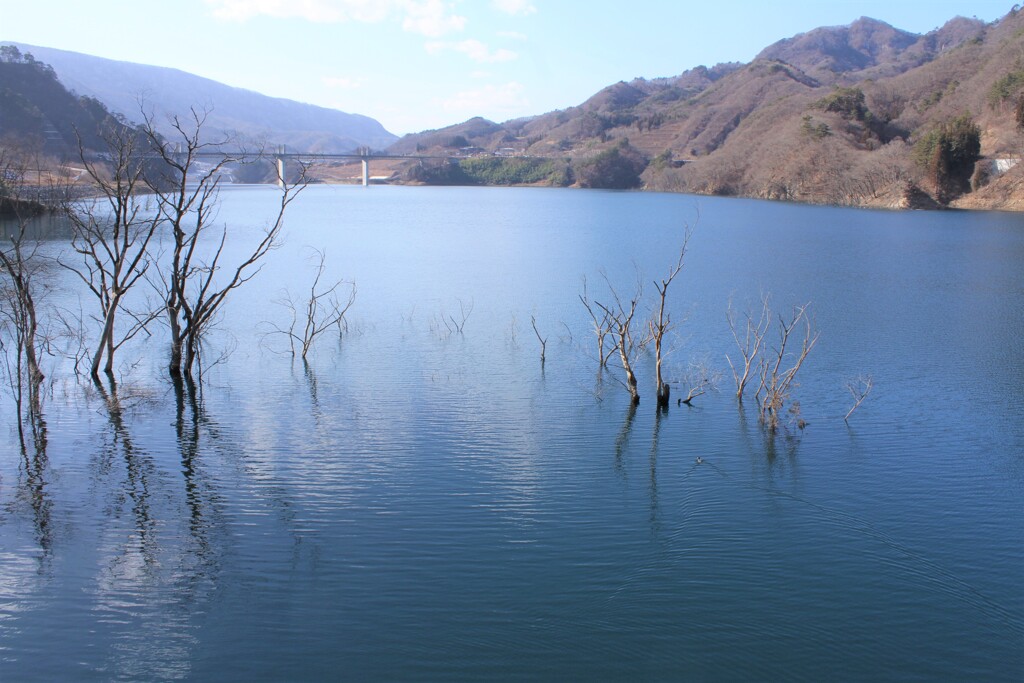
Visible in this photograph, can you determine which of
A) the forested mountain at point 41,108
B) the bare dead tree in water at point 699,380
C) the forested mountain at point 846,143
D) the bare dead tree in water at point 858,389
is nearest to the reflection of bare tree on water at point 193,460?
the bare dead tree in water at point 699,380

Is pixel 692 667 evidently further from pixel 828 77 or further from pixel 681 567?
pixel 828 77

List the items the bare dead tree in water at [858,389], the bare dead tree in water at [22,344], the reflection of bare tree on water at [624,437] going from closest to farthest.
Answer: the reflection of bare tree on water at [624,437] → the bare dead tree in water at [22,344] → the bare dead tree in water at [858,389]

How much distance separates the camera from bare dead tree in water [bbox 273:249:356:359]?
17.1m

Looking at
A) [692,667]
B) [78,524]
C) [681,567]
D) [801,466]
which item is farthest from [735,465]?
[78,524]

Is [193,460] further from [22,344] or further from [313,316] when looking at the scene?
[313,316]

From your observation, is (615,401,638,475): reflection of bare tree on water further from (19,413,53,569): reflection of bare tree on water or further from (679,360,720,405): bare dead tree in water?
(19,413,53,569): reflection of bare tree on water

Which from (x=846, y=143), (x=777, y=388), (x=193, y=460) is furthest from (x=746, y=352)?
(x=846, y=143)

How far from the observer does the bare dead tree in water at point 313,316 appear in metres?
17.1

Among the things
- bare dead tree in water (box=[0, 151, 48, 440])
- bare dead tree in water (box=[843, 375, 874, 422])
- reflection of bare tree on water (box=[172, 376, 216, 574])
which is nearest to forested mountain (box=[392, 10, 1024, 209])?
bare dead tree in water (box=[843, 375, 874, 422])

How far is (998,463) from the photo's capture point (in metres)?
11.1

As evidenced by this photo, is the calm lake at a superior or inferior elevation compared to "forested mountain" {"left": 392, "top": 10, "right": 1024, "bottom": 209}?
inferior

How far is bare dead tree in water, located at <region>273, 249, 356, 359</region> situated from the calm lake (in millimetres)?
534

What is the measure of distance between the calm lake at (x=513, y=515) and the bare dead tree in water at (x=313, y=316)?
0.53 m

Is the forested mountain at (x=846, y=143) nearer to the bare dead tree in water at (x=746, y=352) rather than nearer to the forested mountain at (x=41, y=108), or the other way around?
the bare dead tree in water at (x=746, y=352)
